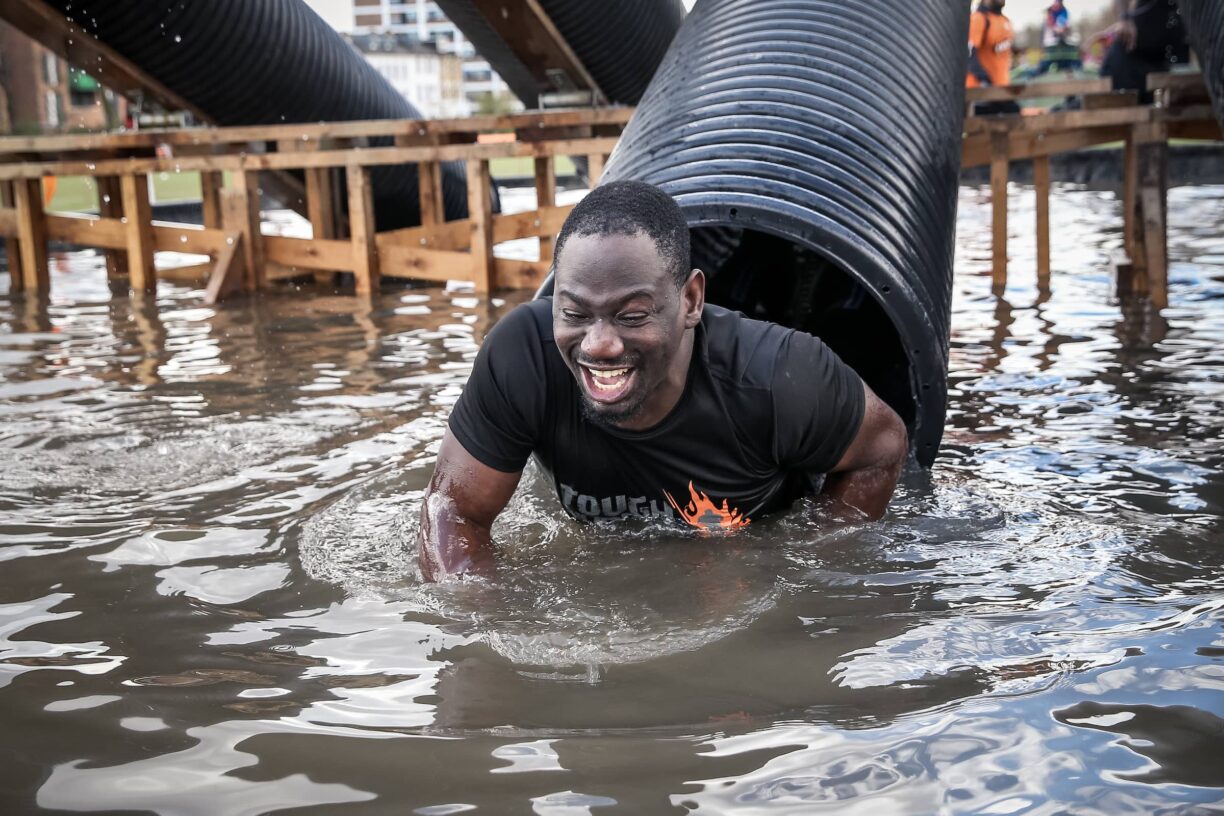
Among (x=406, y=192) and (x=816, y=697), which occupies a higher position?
(x=406, y=192)

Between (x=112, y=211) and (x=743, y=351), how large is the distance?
8.75m

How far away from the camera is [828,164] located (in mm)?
4254

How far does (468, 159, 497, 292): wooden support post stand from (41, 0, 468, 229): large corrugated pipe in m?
1.76

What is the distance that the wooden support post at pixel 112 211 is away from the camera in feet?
34.6

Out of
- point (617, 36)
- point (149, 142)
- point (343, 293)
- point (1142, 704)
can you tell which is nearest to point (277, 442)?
point (1142, 704)

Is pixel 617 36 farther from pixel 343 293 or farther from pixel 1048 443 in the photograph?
pixel 1048 443

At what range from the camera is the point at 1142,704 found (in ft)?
8.48

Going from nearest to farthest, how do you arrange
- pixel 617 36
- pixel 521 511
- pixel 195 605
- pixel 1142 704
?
pixel 1142 704 < pixel 195 605 < pixel 521 511 < pixel 617 36

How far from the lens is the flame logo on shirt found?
3.66 metres

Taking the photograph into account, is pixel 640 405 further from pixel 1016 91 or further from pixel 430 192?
pixel 1016 91

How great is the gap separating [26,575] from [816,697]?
7.39 feet

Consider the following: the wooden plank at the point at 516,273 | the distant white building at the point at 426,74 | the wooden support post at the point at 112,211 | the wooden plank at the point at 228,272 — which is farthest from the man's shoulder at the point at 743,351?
the distant white building at the point at 426,74

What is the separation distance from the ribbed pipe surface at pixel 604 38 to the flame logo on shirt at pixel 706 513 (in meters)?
6.93

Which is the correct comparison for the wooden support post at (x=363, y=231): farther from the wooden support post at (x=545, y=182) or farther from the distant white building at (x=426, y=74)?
the distant white building at (x=426, y=74)
